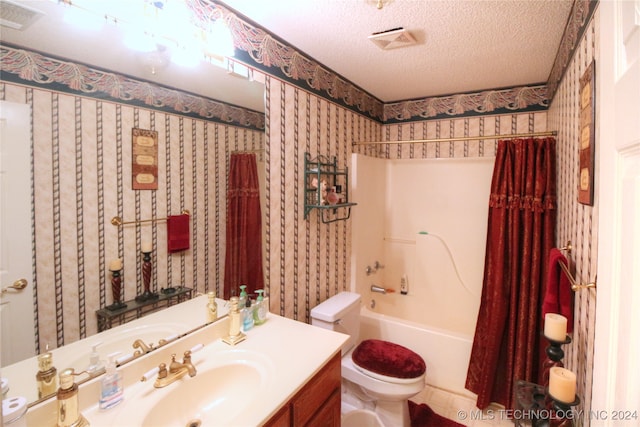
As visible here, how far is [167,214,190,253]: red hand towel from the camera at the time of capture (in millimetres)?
1252

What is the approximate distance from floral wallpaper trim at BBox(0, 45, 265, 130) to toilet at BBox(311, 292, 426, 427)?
1297 mm

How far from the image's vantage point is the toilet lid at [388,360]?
1.83 metres

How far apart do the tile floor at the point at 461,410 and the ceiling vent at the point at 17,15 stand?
2826 mm

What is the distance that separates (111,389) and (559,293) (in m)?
1.82

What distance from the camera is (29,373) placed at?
88 centimetres

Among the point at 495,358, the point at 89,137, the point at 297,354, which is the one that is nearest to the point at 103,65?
the point at 89,137

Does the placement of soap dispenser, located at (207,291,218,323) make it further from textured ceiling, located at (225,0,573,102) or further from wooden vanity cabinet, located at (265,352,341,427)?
textured ceiling, located at (225,0,573,102)

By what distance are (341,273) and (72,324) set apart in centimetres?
175

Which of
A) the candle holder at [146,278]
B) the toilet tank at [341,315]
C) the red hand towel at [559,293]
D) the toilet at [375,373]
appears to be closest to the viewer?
the candle holder at [146,278]

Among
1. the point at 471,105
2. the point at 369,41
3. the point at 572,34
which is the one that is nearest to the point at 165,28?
the point at 369,41

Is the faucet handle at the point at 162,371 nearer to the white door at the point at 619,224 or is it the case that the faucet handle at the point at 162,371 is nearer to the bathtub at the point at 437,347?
the white door at the point at 619,224

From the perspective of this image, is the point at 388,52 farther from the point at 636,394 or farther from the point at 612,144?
the point at 636,394

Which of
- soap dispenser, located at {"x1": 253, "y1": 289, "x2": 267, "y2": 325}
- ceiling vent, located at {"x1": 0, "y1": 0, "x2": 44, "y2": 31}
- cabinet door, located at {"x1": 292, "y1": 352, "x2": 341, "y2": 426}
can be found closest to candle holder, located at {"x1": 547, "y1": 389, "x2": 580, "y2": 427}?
cabinet door, located at {"x1": 292, "y1": 352, "x2": 341, "y2": 426}

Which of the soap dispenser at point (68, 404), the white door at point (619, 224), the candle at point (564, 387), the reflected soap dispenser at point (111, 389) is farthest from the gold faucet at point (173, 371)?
the candle at point (564, 387)
